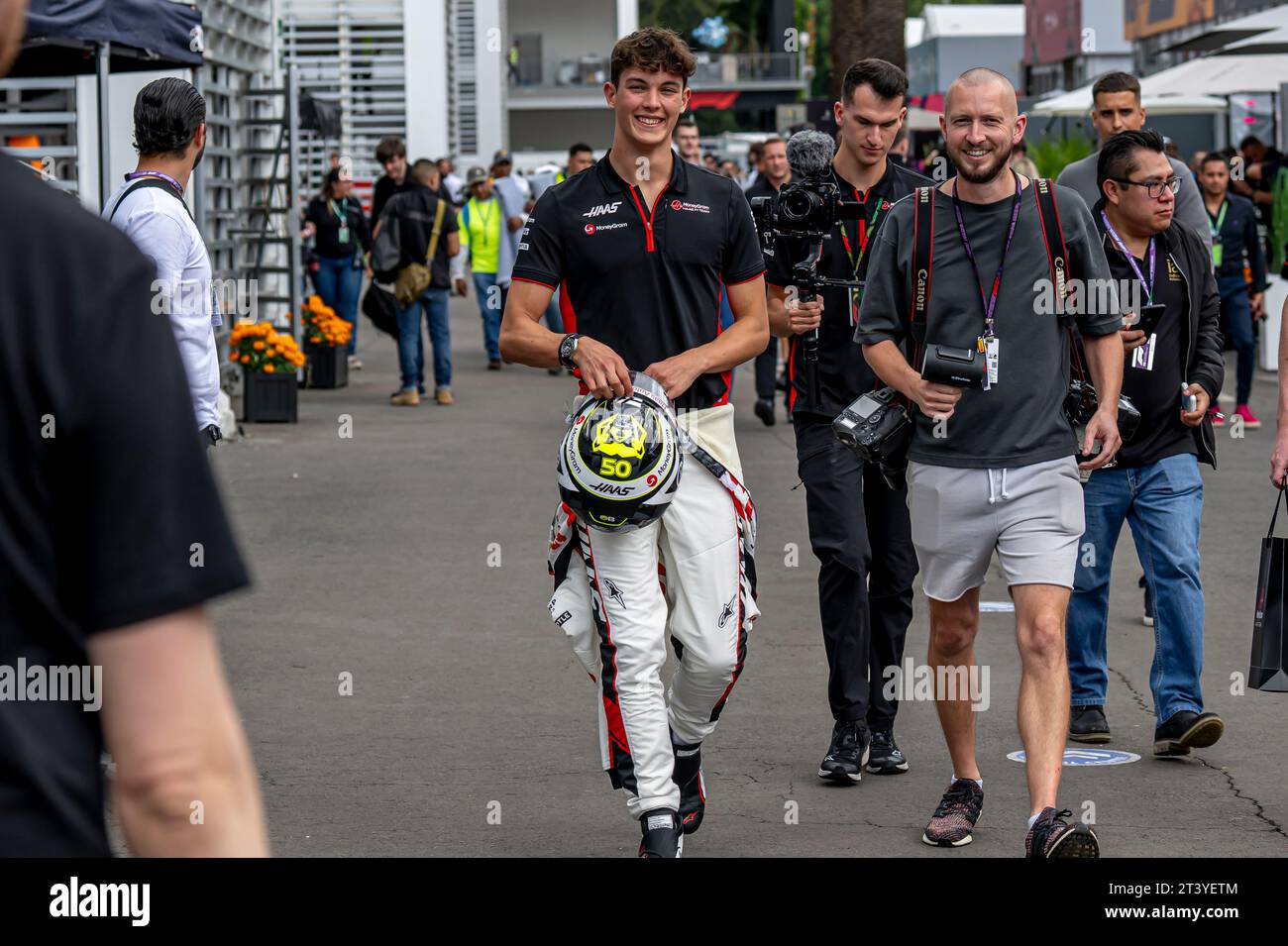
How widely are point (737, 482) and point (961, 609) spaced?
80 centimetres

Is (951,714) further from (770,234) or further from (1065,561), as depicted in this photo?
(770,234)

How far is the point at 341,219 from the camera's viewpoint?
18.6 metres

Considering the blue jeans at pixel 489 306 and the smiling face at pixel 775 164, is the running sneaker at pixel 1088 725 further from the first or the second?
the blue jeans at pixel 489 306

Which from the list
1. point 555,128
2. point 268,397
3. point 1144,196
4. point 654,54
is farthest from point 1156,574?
point 555,128

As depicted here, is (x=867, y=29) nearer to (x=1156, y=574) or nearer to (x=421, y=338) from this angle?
(x=421, y=338)

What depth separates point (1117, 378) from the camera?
5406 mm

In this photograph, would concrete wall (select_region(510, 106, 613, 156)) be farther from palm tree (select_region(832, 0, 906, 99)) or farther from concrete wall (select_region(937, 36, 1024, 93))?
palm tree (select_region(832, 0, 906, 99))

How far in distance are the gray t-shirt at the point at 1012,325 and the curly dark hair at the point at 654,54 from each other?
2.68ft

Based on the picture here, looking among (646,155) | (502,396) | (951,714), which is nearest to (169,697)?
(646,155)

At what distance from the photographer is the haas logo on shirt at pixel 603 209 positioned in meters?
5.15

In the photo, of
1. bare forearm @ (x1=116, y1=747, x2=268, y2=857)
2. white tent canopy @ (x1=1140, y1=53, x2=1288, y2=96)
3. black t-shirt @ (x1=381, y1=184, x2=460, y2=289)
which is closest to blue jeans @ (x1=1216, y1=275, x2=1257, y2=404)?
white tent canopy @ (x1=1140, y1=53, x2=1288, y2=96)
